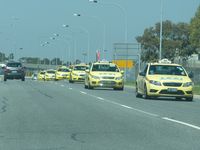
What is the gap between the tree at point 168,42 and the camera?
115812mm

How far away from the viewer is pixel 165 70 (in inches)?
1273

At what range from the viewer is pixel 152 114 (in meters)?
21.7

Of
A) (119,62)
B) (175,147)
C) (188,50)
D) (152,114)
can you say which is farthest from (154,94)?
(188,50)

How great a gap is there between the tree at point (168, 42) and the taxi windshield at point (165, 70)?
271 feet

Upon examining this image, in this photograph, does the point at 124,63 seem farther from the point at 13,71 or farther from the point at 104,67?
the point at 104,67

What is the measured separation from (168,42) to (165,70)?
277 ft

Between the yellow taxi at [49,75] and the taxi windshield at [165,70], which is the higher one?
the taxi windshield at [165,70]

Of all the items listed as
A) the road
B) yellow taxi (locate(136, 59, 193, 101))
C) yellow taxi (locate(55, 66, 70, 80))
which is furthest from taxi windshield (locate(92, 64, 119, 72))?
yellow taxi (locate(55, 66, 70, 80))

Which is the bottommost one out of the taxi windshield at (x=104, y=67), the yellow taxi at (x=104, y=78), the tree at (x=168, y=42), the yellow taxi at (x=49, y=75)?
the yellow taxi at (x=49, y=75)

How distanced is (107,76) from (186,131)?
2634 cm

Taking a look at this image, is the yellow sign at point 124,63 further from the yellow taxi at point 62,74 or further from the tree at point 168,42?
the tree at point 168,42

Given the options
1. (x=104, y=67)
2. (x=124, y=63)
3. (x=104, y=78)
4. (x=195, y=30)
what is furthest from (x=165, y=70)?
(x=195, y=30)

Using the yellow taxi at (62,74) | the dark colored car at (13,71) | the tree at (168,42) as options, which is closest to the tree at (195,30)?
the tree at (168,42)

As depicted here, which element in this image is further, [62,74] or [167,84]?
[62,74]
